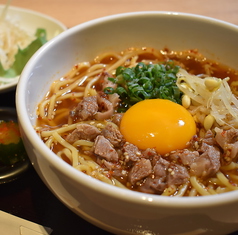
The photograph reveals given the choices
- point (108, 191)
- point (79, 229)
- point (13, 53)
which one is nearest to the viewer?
point (108, 191)

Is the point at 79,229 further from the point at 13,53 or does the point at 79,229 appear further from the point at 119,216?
the point at 13,53

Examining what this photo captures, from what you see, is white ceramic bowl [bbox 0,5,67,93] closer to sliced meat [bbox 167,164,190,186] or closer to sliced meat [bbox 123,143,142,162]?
sliced meat [bbox 123,143,142,162]

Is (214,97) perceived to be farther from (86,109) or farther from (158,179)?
(86,109)

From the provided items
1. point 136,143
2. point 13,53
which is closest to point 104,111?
point 136,143

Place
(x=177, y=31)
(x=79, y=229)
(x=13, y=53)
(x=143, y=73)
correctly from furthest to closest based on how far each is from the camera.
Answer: (x=13, y=53) < (x=177, y=31) < (x=143, y=73) < (x=79, y=229)

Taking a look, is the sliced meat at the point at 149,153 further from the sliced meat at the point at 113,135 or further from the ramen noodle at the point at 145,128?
the sliced meat at the point at 113,135

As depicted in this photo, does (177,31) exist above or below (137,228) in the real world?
above

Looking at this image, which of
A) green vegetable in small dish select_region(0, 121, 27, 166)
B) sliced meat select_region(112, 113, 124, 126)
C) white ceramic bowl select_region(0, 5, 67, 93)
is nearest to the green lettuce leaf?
white ceramic bowl select_region(0, 5, 67, 93)
